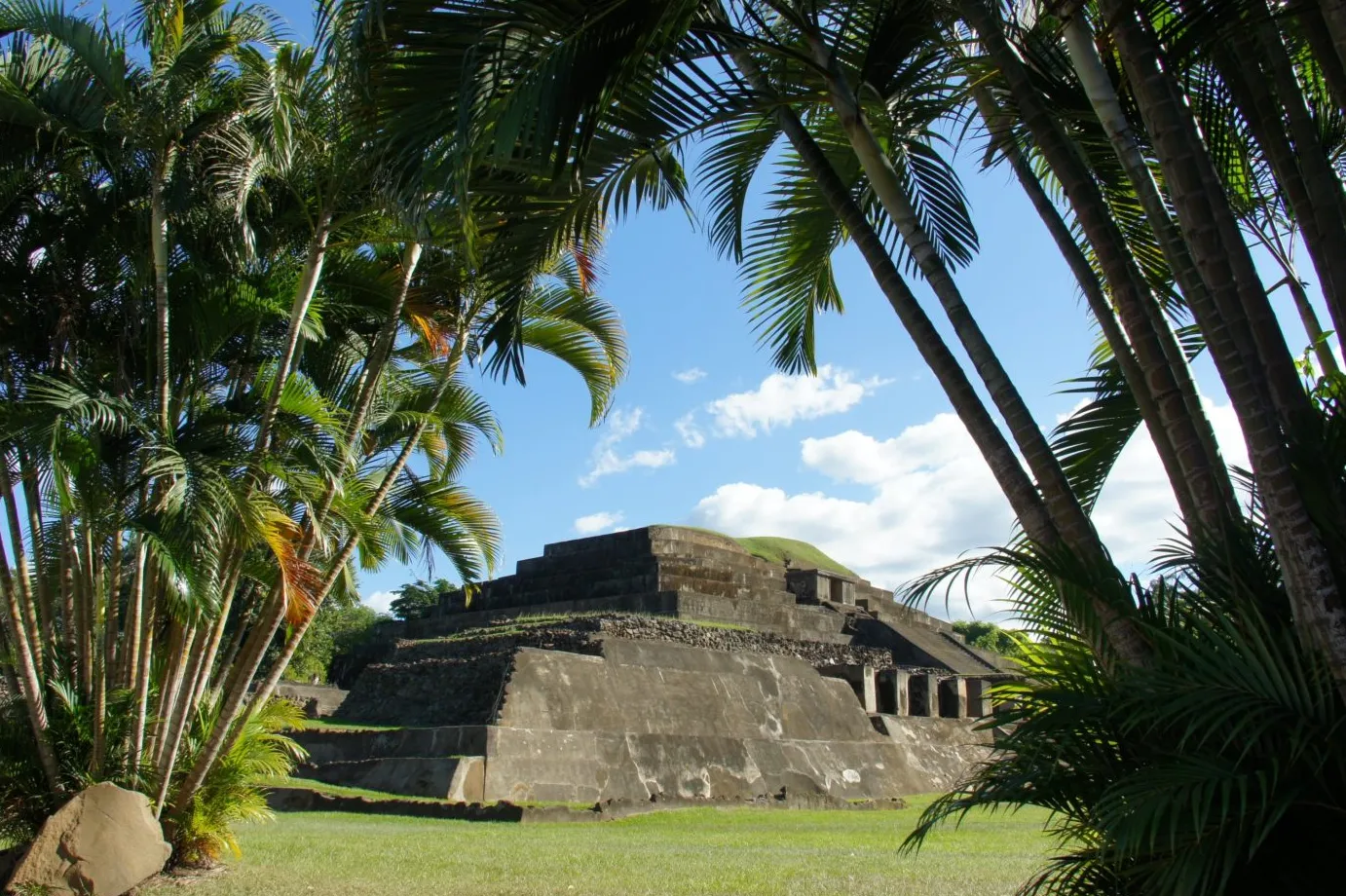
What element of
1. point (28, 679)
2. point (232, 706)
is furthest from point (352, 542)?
point (28, 679)

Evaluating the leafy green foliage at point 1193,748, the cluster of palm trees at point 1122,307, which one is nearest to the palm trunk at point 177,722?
the cluster of palm trees at point 1122,307

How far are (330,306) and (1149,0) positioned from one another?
5555 mm

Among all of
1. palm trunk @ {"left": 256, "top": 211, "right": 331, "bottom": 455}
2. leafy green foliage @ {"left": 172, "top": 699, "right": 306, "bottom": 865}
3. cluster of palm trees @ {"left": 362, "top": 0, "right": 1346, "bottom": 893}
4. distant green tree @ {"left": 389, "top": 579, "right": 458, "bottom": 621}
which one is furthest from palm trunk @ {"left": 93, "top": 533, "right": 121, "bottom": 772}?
distant green tree @ {"left": 389, "top": 579, "right": 458, "bottom": 621}

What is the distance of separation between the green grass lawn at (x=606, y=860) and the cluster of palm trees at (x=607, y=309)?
120 centimetres

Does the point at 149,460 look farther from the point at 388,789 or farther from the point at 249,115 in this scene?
the point at 388,789

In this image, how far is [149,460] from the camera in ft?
18.9

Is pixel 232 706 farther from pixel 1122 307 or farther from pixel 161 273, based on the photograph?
pixel 1122 307

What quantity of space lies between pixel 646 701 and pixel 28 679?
8818 mm

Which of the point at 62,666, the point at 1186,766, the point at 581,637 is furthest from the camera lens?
the point at 581,637

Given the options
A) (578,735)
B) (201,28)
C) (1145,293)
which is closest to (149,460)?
(201,28)

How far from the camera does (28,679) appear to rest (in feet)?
19.2

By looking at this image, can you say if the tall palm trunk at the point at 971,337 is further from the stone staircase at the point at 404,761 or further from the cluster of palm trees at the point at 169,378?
the stone staircase at the point at 404,761

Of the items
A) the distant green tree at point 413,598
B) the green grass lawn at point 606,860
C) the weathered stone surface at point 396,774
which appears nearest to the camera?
the green grass lawn at point 606,860

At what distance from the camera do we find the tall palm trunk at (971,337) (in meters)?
3.34
